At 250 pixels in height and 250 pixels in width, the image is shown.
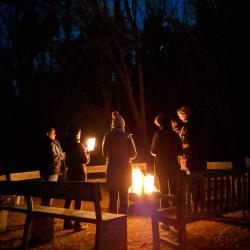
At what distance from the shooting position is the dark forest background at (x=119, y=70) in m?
12.2

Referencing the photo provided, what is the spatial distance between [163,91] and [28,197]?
11892 mm

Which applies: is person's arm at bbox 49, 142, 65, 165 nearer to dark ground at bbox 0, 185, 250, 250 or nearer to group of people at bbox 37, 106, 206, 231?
group of people at bbox 37, 106, 206, 231

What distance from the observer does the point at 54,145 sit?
24.0 feet

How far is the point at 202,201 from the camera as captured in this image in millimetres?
5594

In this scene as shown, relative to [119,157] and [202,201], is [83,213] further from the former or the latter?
[202,201]

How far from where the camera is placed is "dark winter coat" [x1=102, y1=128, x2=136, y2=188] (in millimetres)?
6648

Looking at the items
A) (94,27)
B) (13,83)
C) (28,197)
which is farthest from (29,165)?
(28,197)

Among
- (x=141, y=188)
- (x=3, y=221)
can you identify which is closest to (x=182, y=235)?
(x=141, y=188)

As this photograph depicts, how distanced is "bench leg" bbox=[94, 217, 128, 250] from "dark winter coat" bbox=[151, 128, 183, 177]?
62.0 inches

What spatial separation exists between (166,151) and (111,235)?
196cm

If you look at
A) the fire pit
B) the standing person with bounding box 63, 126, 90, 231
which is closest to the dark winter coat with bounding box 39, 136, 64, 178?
the standing person with bounding box 63, 126, 90, 231

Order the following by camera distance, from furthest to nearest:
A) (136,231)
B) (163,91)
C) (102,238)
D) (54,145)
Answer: (163,91)
(54,145)
(136,231)
(102,238)

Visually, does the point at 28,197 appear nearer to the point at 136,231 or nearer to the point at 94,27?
the point at 136,231

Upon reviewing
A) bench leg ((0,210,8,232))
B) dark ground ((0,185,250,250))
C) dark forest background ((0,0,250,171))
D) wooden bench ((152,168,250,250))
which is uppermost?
dark forest background ((0,0,250,171))
